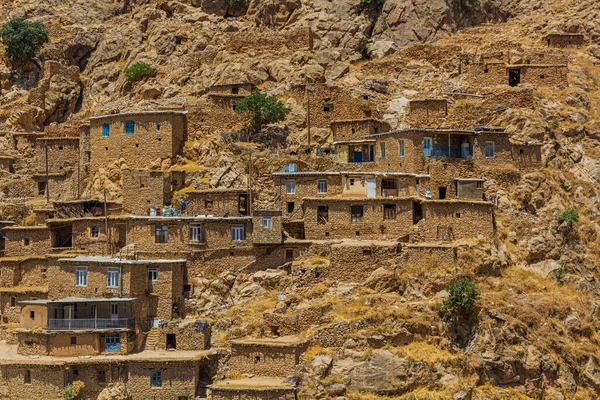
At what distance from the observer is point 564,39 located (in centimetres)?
7050

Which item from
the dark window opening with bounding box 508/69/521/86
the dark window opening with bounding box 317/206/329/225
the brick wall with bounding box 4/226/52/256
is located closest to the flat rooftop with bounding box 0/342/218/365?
the brick wall with bounding box 4/226/52/256

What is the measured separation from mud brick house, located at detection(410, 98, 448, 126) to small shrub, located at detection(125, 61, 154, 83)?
21.7 meters

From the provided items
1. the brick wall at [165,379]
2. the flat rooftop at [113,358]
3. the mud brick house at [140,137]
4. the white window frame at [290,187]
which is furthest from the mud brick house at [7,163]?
the brick wall at [165,379]

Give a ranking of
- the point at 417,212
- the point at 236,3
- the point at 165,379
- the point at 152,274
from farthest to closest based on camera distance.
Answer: the point at 236,3
the point at 417,212
the point at 152,274
the point at 165,379

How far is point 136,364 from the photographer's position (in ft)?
161

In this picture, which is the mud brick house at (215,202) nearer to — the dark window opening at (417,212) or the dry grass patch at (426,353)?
the dark window opening at (417,212)

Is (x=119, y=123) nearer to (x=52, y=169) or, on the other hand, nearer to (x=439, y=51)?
(x=52, y=169)

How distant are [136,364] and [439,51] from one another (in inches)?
1314

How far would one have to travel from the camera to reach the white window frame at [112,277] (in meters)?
51.9

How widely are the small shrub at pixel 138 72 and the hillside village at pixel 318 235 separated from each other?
2.11m

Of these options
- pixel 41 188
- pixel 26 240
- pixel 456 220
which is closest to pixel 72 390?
pixel 26 240

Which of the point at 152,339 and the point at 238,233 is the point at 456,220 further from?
the point at 152,339

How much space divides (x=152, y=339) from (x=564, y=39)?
3839 cm

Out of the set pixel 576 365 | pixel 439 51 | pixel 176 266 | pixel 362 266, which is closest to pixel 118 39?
pixel 439 51
